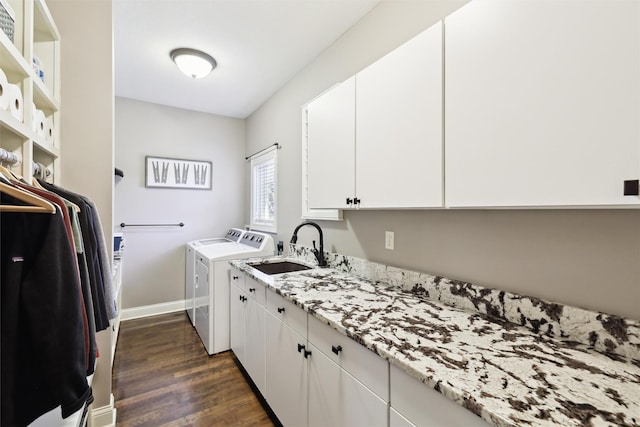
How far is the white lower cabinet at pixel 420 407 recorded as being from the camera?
2.40 ft

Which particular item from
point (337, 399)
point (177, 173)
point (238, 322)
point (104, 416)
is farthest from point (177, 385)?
point (177, 173)

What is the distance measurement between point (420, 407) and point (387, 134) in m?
1.09

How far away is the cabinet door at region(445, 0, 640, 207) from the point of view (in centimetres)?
69

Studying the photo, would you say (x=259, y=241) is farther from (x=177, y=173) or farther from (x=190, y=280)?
(x=177, y=173)

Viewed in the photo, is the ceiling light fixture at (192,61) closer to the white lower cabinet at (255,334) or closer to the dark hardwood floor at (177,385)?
the white lower cabinet at (255,334)

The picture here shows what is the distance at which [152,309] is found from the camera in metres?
3.50

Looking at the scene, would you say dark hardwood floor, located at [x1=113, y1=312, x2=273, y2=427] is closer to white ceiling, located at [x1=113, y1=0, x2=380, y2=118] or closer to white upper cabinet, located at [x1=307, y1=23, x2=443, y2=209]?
white upper cabinet, located at [x1=307, y1=23, x2=443, y2=209]

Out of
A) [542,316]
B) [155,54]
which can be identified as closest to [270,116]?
[155,54]

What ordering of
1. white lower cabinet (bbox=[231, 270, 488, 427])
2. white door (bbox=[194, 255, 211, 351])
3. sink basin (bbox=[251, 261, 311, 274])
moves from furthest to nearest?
white door (bbox=[194, 255, 211, 351])
sink basin (bbox=[251, 261, 311, 274])
white lower cabinet (bbox=[231, 270, 488, 427])

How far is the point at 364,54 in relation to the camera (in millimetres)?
1960

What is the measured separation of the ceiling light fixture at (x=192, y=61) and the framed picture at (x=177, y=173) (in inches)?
58.2

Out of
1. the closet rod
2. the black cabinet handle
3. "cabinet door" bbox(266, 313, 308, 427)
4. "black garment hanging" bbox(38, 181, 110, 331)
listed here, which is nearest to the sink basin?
"cabinet door" bbox(266, 313, 308, 427)

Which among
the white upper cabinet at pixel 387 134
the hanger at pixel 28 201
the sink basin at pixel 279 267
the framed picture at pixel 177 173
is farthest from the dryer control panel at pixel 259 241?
the hanger at pixel 28 201

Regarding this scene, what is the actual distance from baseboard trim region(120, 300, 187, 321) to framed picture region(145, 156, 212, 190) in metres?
1.53
